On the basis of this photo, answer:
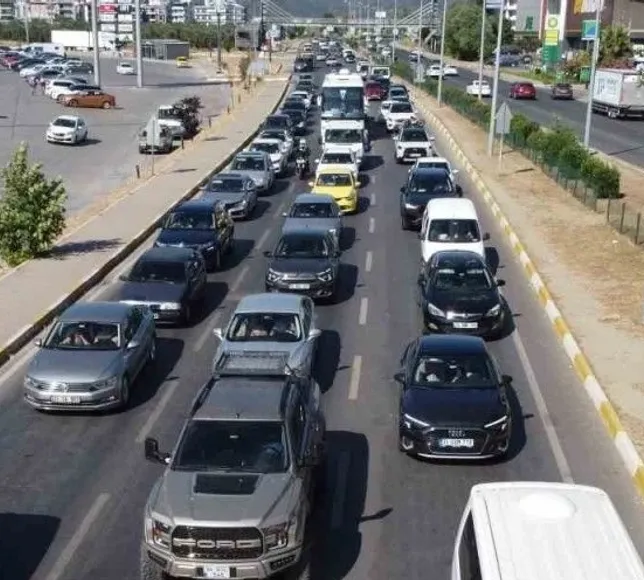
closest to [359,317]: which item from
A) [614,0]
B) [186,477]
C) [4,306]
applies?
[4,306]

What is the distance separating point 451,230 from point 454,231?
7cm

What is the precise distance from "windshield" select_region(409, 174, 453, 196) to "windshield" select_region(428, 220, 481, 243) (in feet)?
19.5

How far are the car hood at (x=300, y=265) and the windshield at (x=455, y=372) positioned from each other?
708 cm

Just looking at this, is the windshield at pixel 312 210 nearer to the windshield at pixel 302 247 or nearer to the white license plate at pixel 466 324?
the windshield at pixel 302 247

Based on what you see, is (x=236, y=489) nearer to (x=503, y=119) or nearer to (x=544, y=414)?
(x=544, y=414)

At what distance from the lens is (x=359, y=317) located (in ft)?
68.8

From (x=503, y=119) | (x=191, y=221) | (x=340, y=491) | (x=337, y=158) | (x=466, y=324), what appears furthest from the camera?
(x=337, y=158)

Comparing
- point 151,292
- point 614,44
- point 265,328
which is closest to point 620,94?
point 614,44

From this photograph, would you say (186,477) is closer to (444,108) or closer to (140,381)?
(140,381)

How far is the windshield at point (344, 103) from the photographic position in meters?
46.9

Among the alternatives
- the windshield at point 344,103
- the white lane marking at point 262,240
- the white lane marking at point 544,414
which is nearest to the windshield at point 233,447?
the white lane marking at point 544,414

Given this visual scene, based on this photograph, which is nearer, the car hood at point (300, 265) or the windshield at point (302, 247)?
the car hood at point (300, 265)

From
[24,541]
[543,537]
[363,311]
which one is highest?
[543,537]

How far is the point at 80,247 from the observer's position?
2675 cm
